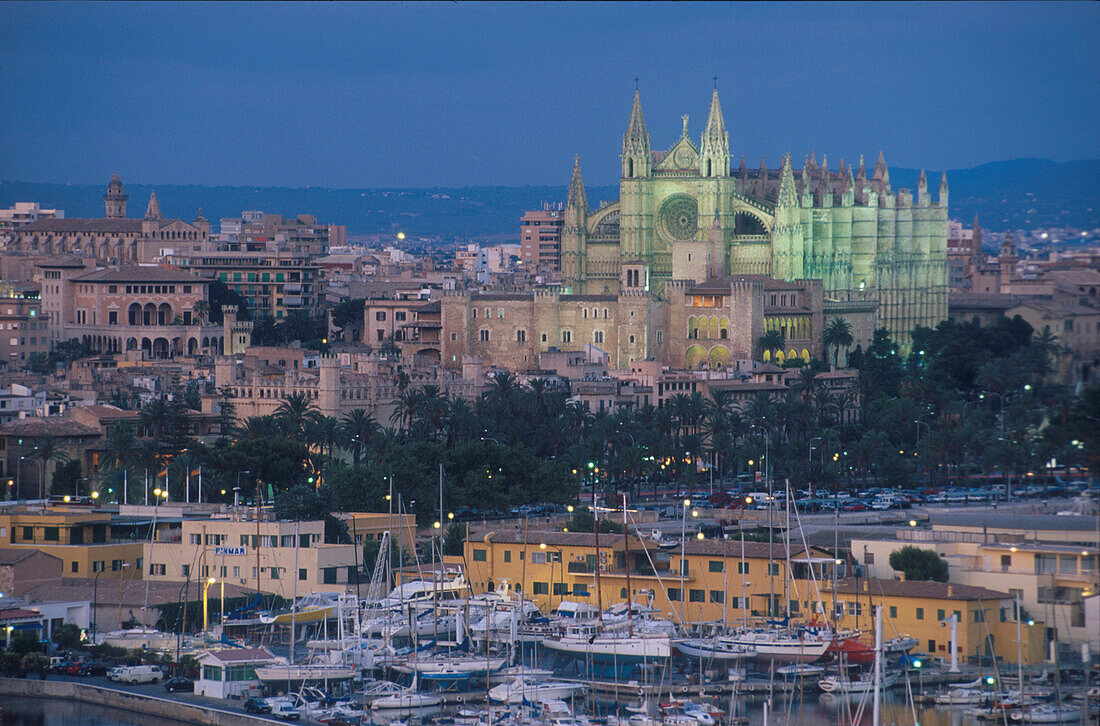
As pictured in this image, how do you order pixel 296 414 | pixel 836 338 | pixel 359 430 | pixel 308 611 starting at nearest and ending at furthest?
pixel 308 611 < pixel 359 430 < pixel 296 414 < pixel 836 338

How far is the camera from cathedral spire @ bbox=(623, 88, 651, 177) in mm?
125312

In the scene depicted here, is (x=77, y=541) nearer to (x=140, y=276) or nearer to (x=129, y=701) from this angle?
(x=129, y=701)

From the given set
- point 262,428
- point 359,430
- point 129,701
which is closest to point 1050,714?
point 129,701

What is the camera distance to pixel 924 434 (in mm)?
86000

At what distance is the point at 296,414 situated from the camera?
82.2 meters

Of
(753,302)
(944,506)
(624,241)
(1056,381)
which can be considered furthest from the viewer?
(624,241)

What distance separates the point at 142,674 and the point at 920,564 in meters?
16.9

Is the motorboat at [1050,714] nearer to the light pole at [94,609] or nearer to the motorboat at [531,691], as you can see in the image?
the motorboat at [531,691]

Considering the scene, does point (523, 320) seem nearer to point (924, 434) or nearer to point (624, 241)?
point (624, 241)

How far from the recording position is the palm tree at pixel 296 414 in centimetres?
8088

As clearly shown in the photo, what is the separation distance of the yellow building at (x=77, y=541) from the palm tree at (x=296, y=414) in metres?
18.7

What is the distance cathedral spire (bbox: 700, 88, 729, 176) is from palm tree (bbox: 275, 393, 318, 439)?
42952mm

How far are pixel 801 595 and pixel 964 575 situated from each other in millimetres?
3815

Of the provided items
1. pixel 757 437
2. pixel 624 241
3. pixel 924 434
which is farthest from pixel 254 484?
pixel 624 241
